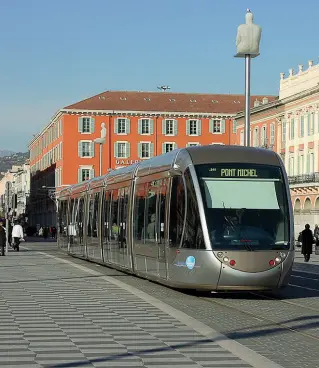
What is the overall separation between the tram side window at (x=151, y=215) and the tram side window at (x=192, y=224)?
261 centimetres

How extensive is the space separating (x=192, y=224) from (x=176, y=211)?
A: 923 mm

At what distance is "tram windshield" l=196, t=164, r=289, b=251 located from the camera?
1936cm

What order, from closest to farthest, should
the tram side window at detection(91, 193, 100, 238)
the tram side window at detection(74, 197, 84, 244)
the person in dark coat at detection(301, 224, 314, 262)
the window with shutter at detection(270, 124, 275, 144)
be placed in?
the tram side window at detection(91, 193, 100, 238)
the tram side window at detection(74, 197, 84, 244)
the person in dark coat at detection(301, 224, 314, 262)
the window with shutter at detection(270, 124, 275, 144)

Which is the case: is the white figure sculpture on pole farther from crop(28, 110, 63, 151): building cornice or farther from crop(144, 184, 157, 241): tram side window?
crop(28, 110, 63, 151): building cornice

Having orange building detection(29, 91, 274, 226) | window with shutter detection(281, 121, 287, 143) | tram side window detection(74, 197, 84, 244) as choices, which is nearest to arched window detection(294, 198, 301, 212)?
window with shutter detection(281, 121, 287, 143)

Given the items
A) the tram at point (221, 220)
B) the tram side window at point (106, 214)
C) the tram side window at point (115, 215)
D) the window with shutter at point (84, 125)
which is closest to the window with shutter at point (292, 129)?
the window with shutter at point (84, 125)

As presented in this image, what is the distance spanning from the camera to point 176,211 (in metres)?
20.6

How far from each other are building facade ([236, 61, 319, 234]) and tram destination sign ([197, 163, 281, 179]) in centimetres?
6235

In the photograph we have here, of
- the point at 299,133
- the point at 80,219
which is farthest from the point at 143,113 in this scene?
the point at 80,219

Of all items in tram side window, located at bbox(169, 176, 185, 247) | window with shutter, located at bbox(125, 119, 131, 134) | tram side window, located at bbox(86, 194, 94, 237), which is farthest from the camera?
window with shutter, located at bbox(125, 119, 131, 134)

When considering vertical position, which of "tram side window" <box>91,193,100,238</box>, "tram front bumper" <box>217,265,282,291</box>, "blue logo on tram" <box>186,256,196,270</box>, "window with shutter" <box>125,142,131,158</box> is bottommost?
"tram front bumper" <box>217,265,282,291</box>

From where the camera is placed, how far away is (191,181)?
65.5 feet

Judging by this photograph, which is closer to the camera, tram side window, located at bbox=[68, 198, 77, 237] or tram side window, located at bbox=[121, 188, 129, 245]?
tram side window, located at bbox=[121, 188, 129, 245]

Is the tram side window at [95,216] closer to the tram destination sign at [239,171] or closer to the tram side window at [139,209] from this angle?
the tram side window at [139,209]
